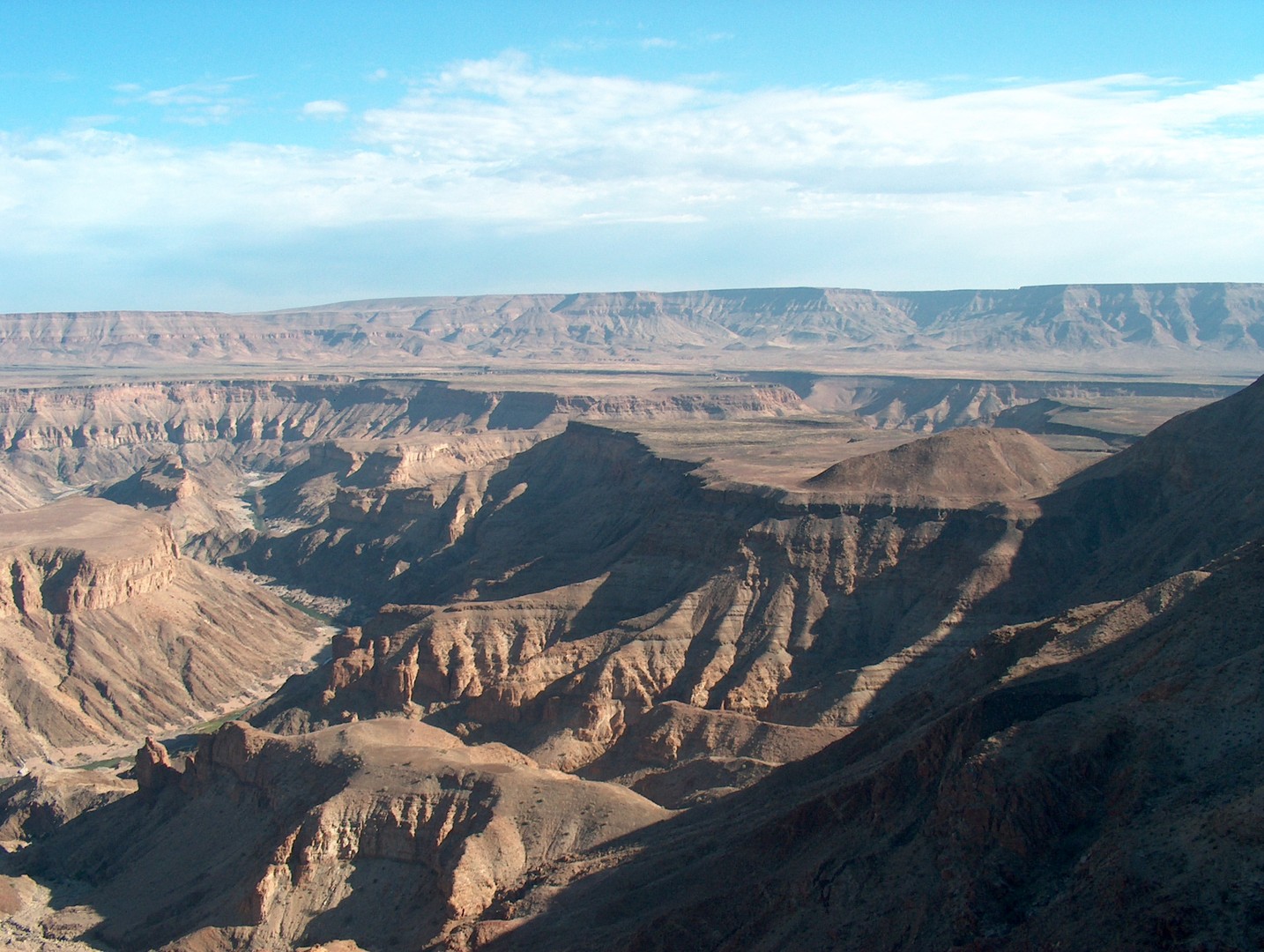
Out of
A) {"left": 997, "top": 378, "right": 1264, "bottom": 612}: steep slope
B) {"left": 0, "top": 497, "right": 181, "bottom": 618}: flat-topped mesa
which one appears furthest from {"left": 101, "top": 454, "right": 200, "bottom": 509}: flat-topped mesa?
{"left": 997, "top": 378, "right": 1264, "bottom": 612}: steep slope

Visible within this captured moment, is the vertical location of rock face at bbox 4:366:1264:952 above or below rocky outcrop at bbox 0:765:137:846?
above

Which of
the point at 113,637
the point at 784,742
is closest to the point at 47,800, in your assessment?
the point at 113,637

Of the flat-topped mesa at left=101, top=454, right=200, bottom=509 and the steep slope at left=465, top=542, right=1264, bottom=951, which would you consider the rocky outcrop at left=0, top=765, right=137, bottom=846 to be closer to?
the steep slope at left=465, top=542, right=1264, bottom=951

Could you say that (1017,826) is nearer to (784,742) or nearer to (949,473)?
(784,742)

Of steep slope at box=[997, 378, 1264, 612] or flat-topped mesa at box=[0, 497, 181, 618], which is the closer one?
steep slope at box=[997, 378, 1264, 612]

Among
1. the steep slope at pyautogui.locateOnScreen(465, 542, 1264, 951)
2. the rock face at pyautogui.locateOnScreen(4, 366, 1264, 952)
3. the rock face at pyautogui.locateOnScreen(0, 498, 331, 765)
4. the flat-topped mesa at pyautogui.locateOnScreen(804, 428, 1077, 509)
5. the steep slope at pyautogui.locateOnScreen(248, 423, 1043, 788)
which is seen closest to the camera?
the steep slope at pyautogui.locateOnScreen(465, 542, 1264, 951)

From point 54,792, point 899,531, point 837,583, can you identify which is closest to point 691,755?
point 837,583

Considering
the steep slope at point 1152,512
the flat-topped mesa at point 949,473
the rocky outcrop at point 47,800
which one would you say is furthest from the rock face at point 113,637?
the steep slope at point 1152,512
